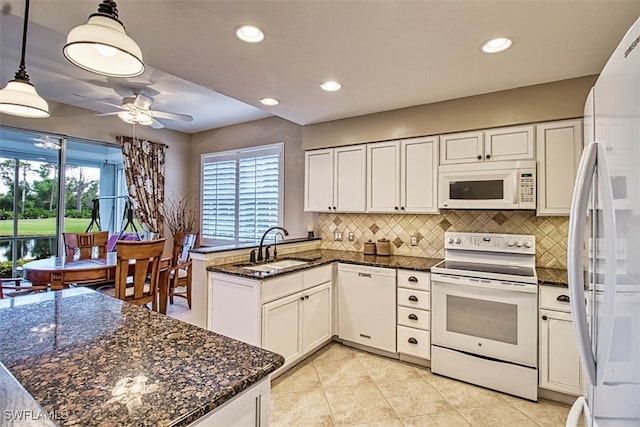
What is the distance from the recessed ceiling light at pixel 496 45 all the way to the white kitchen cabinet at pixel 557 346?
1.70m

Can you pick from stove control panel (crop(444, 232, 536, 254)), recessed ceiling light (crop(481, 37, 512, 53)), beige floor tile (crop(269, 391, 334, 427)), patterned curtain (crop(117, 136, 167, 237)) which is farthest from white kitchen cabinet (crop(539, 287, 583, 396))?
patterned curtain (crop(117, 136, 167, 237))

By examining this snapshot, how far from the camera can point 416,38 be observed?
193 cm

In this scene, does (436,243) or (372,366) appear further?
(436,243)

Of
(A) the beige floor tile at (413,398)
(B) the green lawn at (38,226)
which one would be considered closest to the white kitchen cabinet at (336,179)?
(A) the beige floor tile at (413,398)

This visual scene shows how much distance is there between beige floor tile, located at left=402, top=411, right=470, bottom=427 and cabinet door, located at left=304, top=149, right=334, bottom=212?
Result: 2184 mm

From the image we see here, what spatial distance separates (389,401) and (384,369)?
46 centimetres

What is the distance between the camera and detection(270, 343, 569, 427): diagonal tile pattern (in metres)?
2.08

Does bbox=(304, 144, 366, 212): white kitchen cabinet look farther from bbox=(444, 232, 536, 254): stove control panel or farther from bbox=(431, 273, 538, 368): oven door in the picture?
bbox=(431, 273, 538, 368): oven door

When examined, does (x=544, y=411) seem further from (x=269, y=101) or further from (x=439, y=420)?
(x=269, y=101)

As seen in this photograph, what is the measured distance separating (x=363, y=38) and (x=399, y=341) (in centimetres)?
247

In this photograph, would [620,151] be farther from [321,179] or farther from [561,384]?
[321,179]

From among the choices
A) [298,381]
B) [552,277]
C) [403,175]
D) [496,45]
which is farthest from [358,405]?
[496,45]

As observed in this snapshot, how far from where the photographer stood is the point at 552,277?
2363 millimetres

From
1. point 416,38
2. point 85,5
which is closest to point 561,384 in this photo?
point 416,38
